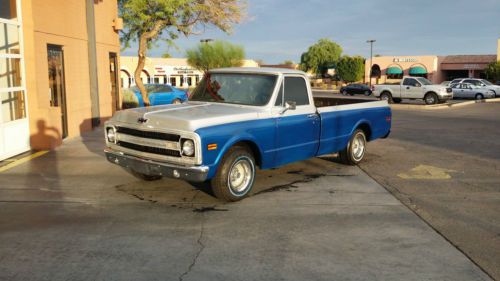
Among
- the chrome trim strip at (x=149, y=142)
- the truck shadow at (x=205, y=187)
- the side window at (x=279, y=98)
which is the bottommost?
the truck shadow at (x=205, y=187)

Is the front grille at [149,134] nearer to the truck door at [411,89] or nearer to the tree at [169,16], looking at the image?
the tree at [169,16]

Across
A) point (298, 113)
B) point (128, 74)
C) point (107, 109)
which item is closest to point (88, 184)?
point (298, 113)

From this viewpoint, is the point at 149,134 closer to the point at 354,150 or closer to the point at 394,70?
the point at 354,150

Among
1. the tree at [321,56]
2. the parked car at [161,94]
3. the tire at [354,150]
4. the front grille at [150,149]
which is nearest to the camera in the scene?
the front grille at [150,149]

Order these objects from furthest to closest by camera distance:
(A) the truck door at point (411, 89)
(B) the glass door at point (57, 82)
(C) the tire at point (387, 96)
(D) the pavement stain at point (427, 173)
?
(C) the tire at point (387, 96) → (A) the truck door at point (411, 89) → (B) the glass door at point (57, 82) → (D) the pavement stain at point (427, 173)

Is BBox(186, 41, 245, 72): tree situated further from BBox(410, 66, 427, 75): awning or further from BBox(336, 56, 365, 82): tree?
BBox(410, 66, 427, 75): awning

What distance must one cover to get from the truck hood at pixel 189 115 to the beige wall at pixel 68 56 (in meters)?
4.86

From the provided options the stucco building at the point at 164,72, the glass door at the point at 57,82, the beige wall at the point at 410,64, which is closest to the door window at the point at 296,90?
the glass door at the point at 57,82

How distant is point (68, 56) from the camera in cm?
1307

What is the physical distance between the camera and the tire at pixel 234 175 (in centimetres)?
659

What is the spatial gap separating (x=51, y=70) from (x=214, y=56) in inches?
2138

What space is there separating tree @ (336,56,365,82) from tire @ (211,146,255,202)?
6984 cm

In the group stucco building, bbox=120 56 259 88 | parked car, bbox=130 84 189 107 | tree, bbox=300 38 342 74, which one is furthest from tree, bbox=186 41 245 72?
parked car, bbox=130 84 189 107

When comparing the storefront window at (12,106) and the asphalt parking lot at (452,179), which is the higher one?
the storefront window at (12,106)
